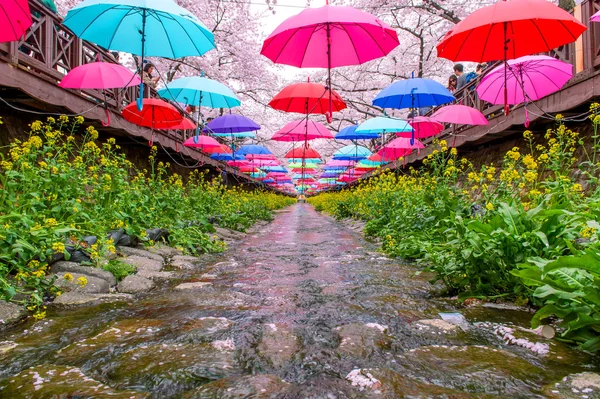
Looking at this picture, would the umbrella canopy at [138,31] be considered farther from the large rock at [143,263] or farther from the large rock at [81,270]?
the large rock at [81,270]

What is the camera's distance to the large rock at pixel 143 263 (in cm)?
463

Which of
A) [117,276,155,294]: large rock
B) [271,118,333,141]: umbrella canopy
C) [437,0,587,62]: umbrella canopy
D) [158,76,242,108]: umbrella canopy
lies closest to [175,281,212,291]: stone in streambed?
[117,276,155,294]: large rock

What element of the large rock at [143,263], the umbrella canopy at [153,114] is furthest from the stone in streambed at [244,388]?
the umbrella canopy at [153,114]

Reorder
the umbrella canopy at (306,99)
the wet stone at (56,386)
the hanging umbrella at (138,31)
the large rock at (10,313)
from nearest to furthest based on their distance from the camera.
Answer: the wet stone at (56,386), the large rock at (10,313), the hanging umbrella at (138,31), the umbrella canopy at (306,99)

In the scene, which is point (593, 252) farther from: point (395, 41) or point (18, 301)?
point (395, 41)

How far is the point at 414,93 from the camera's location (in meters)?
8.92

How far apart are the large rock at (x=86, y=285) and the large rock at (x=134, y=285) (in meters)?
0.14

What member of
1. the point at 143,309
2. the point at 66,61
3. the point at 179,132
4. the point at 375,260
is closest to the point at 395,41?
the point at 375,260

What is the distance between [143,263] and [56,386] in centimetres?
311

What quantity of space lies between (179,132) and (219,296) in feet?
39.5

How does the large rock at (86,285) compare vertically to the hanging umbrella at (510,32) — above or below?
below

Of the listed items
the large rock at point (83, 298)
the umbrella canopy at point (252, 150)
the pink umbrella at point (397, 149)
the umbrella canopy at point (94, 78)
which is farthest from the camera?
the umbrella canopy at point (252, 150)

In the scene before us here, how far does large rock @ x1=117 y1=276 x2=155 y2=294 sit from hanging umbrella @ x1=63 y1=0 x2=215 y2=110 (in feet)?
8.71

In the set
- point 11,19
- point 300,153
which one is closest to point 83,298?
point 11,19
